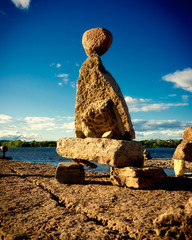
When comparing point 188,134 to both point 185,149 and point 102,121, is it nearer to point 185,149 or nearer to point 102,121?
point 185,149

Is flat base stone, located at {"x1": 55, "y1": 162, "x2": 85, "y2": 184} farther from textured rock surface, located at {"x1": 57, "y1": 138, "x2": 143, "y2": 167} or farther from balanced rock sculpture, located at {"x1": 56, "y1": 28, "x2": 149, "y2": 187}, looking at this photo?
textured rock surface, located at {"x1": 57, "y1": 138, "x2": 143, "y2": 167}

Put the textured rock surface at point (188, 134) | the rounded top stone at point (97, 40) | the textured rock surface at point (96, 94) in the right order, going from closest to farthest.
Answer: the textured rock surface at point (96, 94) < the rounded top stone at point (97, 40) < the textured rock surface at point (188, 134)

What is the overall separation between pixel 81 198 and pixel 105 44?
4613mm

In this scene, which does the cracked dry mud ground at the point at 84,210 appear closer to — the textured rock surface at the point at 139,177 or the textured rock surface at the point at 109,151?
the textured rock surface at the point at 139,177

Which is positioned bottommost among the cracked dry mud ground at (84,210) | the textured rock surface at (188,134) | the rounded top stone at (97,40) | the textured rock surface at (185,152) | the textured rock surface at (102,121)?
the cracked dry mud ground at (84,210)

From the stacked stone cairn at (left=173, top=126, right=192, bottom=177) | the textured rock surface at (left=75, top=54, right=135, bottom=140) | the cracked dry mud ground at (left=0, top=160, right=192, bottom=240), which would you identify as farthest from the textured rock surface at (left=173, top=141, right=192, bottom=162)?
the textured rock surface at (left=75, top=54, right=135, bottom=140)

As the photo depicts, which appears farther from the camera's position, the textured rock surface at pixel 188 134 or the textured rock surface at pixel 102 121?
the textured rock surface at pixel 188 134

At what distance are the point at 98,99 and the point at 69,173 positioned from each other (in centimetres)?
229

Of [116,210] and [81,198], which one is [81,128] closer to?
[81,198]

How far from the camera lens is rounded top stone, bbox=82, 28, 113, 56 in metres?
5.82

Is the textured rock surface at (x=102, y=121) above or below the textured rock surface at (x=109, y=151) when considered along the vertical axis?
above

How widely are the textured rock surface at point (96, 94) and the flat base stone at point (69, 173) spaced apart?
0.99 m

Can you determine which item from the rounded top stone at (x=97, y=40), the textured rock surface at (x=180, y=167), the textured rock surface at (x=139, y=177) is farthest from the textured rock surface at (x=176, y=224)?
the textured rock surface at (x=180, y=167)

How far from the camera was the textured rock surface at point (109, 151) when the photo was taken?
4.24 meters
